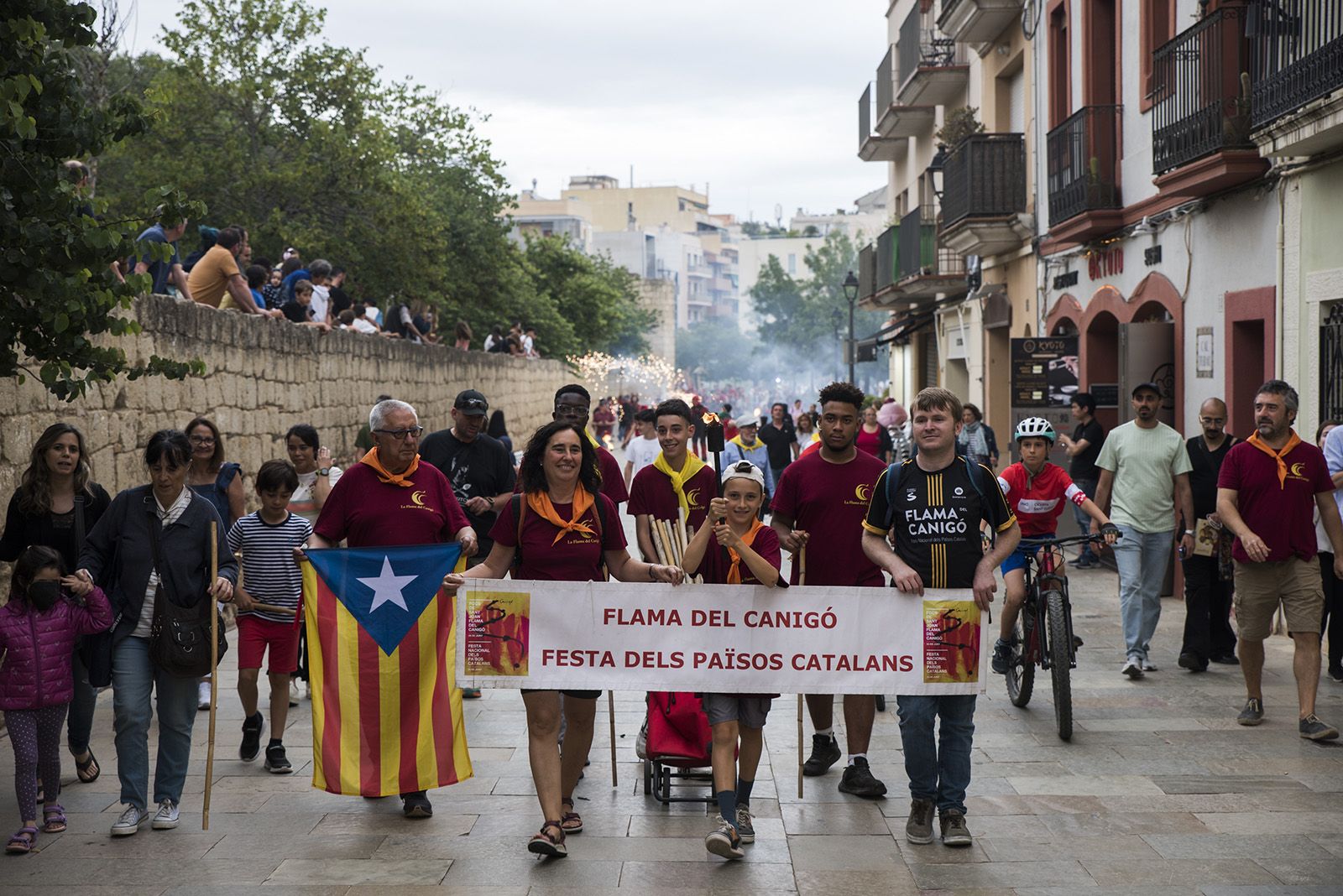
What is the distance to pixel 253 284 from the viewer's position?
1485cm

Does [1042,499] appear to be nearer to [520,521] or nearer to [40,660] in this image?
[520,521]

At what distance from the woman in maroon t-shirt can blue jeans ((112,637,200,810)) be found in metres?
1.34

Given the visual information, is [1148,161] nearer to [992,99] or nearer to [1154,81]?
[1154,81]

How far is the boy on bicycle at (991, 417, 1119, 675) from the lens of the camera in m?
8.69

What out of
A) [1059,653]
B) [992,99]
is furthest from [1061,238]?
[1059,653]

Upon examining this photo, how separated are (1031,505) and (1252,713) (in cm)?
168

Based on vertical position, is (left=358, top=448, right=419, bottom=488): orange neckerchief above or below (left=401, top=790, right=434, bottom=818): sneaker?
above

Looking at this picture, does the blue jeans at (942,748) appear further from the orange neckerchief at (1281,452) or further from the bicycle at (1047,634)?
the orange neckerchief at (1281,452)

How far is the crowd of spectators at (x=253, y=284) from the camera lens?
1173cm

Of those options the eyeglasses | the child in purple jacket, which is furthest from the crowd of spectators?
the child in purple jacket

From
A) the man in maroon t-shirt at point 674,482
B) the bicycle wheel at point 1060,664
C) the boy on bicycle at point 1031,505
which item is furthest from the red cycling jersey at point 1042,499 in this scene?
the man in maroon t-shirt at point 674,482

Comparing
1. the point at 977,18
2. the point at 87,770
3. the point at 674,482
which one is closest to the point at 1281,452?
the point at 674,482

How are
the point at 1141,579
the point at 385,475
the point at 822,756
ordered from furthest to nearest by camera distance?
the point at 1141,579
the point at 822,756
the point at 385,475

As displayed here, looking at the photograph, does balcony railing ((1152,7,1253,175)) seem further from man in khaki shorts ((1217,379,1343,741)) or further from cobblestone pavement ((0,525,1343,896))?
cobblestone pavement ((0,525,1343,896))
